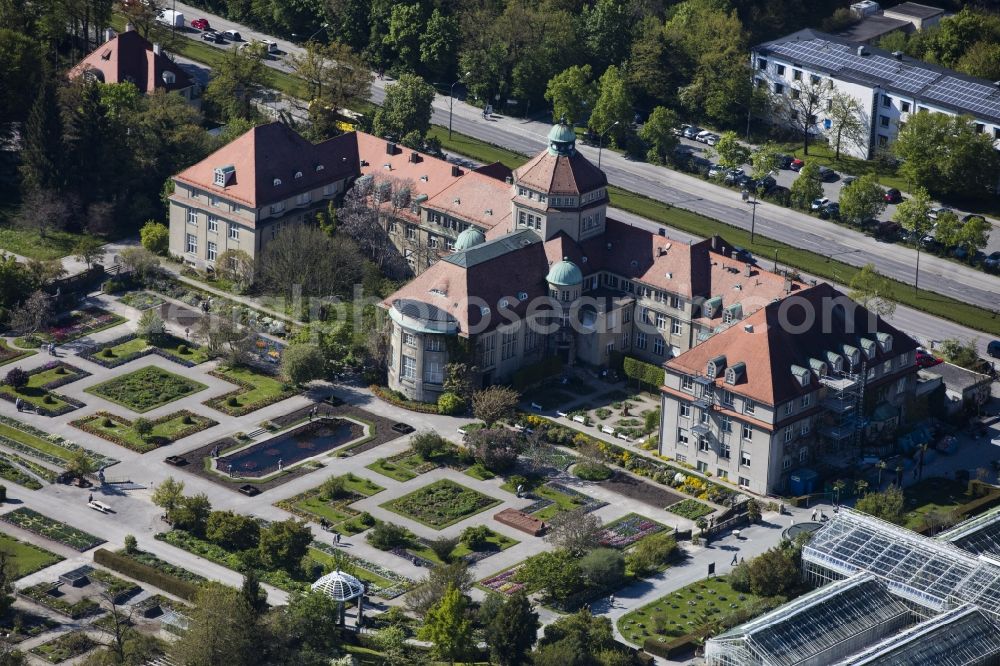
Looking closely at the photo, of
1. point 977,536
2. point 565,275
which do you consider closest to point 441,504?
point 565,275

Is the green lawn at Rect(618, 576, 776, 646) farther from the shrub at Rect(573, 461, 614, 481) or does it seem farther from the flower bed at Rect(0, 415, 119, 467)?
the flower bed at Rect(0, 415, 119, 467)

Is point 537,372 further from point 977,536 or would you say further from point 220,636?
point 220,636

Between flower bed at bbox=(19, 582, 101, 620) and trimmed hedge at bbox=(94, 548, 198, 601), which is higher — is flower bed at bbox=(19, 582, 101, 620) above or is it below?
below

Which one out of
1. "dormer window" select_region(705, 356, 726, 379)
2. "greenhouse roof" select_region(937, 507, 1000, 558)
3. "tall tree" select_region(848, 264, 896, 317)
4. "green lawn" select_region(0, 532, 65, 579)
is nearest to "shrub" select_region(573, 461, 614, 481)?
"dormer window" select_region(705, 356, 726, 379)

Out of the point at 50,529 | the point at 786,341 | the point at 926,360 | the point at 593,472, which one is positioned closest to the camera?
the point at 50,529

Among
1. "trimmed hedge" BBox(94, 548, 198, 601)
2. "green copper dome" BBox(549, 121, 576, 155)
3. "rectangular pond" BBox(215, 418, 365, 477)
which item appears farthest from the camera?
"green copper dome" BBox(549, 121, 576, 155)
